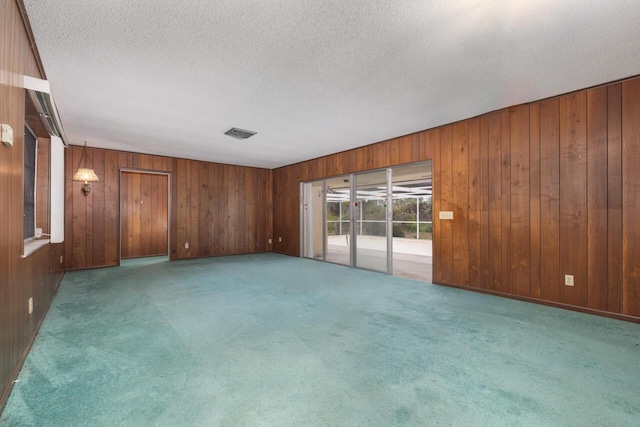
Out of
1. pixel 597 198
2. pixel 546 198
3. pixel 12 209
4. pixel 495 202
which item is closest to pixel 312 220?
pixel 495 202

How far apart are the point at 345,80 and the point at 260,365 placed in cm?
274

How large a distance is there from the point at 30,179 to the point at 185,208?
374cm

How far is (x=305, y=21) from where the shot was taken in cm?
196

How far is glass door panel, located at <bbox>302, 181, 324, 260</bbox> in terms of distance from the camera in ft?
22.5

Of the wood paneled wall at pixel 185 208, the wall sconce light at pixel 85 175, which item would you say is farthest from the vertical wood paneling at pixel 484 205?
the wall sconce light at pixel 85 175

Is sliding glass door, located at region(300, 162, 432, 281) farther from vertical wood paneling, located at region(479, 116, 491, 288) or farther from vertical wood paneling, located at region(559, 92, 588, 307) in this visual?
vertical wood paneling, located at region(559, 92, 588, 307)

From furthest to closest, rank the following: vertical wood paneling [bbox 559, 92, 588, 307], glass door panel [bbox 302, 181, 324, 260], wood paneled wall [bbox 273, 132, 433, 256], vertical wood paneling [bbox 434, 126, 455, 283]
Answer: glass door panel [bbox 302, 181, 324, 260] < wood paneled wall [bbox 273, 132, 433, 256] < vertical wood paneling [bbox 434, 126, 455, 283] < vertical wood paneling [bbox 559, 92, 588, 307]

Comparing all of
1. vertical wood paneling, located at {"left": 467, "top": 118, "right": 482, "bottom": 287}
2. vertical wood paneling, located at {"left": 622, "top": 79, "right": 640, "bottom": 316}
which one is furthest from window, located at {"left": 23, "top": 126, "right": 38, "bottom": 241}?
vertical wood paneling, located at {"left": 622, "top": 79, "right": 640, "bottom": 316}

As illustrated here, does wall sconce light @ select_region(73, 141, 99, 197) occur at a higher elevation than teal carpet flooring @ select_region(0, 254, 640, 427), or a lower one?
higher

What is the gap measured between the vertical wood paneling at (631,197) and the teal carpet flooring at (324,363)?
0.35m

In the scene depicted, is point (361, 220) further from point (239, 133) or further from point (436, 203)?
point (239, 133)

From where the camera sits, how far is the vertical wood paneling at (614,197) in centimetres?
286

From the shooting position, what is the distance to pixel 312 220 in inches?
275

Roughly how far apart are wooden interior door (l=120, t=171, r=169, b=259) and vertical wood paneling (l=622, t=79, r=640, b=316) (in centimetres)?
833
